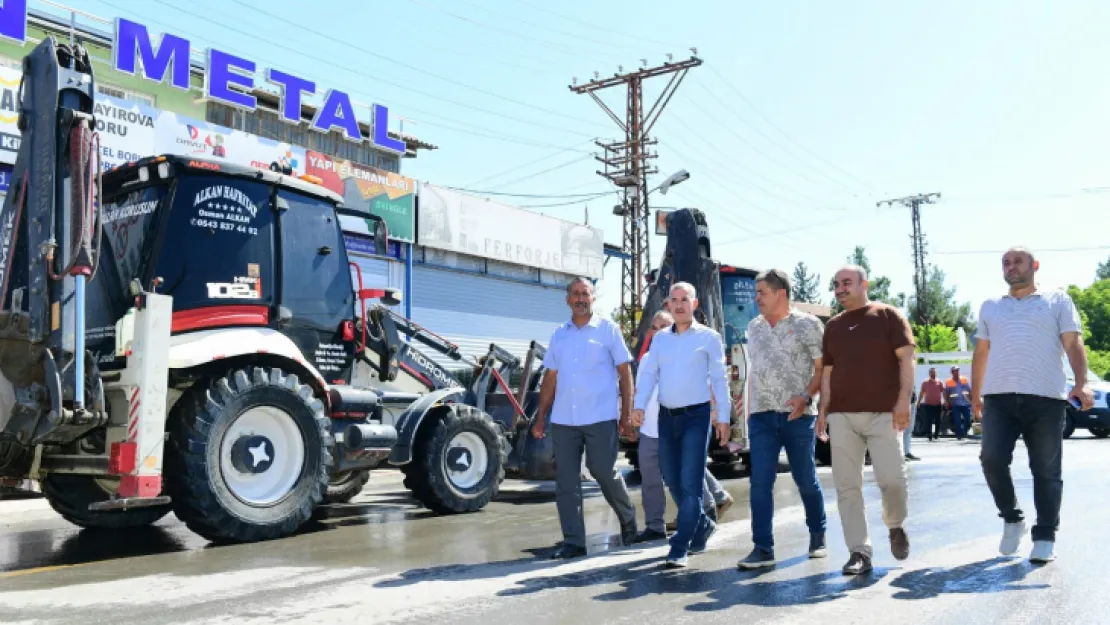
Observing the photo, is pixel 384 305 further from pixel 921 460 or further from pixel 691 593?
pixel 921 460

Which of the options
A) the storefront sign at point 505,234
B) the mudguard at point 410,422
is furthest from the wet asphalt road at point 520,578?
the storefront sign at point 505,234

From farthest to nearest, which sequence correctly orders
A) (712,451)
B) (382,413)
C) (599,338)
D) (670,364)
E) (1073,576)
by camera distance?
(712,451) < (382,413) < (599,338) < (670,364) < (1073,576)

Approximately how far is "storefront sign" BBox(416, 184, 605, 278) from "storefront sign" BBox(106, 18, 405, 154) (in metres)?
2.19

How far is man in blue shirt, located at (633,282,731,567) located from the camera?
5961 mm

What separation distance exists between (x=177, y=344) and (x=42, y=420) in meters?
0.99

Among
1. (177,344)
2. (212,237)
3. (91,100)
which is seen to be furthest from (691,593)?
(91,100)

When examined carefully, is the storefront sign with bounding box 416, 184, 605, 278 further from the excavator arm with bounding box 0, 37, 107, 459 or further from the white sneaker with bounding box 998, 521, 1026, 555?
the white sneaker with bounding box 998, 521, 1026, 555

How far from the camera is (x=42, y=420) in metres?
6.27

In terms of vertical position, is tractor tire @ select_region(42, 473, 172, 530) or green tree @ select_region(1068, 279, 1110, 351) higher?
green tree @ select_region(1068, 279, 1110, 351)

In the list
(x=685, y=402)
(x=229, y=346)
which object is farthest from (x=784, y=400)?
(x=229, y=346)

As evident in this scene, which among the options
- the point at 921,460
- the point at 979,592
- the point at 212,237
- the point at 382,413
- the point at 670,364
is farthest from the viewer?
the point at 921,460

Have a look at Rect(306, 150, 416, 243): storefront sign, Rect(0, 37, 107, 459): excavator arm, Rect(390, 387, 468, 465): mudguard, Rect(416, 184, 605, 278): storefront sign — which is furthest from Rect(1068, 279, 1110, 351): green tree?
Rect(0, 37, 107, 459): excavator arm

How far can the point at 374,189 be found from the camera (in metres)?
21.5

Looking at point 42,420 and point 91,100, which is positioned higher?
point 91,100
